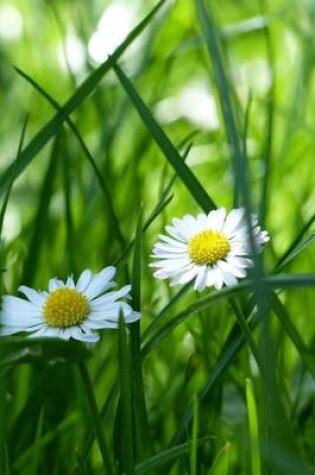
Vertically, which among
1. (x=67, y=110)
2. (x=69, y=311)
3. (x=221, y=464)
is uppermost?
(x=67, y=110)

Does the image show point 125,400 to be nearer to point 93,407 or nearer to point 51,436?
point 93,407

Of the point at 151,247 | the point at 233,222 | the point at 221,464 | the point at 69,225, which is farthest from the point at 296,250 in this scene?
the point at 151,247

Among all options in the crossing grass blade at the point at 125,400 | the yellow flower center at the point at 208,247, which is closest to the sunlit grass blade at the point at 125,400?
the crossing grass blade at the point at 125,400

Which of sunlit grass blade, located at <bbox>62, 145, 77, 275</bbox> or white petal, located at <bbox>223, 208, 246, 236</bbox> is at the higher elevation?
sunlit grass blade, located at <bbox>62, 145, 77, 275</bbox>

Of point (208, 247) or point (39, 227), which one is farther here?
point (39, 227)

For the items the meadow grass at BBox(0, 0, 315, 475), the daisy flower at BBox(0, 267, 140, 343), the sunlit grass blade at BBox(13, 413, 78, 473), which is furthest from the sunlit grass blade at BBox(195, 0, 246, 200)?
the sunlit grass blade at BBox(13, 413, 78, 473)

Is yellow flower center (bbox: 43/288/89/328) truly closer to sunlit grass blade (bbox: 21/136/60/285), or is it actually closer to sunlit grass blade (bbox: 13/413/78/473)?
sunlit grass blade (bbox: 13/413/78/473)
